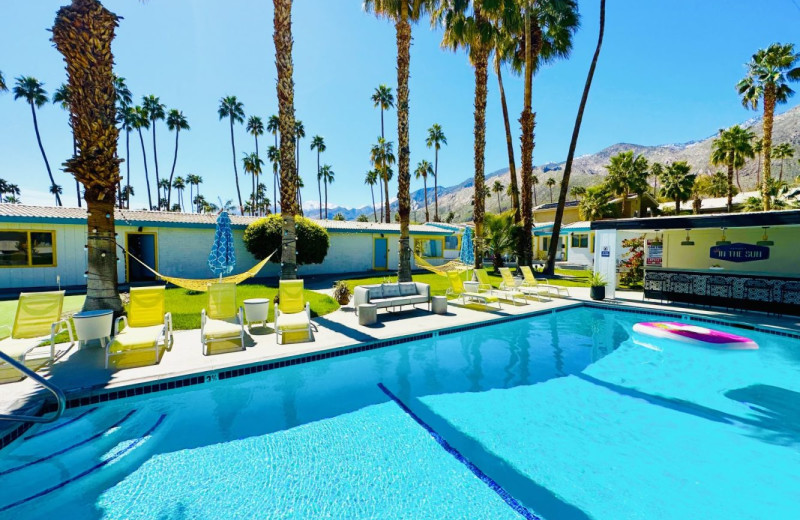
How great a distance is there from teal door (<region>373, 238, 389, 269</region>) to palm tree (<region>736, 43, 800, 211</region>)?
84.3ft

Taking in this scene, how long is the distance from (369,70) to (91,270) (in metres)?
17.1

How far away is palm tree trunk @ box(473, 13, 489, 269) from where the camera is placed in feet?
53.7

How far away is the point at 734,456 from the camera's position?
4.06 metres

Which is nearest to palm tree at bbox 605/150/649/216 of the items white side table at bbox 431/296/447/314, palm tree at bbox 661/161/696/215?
palm tree at bbox 661/161/696/215

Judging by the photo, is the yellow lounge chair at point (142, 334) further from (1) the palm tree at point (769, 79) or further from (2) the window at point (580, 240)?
(1) the palm tree at point (769, 79)

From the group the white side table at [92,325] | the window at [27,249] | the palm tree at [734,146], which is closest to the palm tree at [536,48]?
the white side table at [92,325]

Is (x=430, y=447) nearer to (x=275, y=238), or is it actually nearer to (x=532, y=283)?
(x=532, y=283)

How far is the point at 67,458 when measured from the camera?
3850 millimetres

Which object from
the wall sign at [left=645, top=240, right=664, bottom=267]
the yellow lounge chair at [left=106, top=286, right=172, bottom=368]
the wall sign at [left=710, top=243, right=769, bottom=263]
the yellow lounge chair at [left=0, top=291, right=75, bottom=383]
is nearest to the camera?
the yellow lounge chair at [left=0, top=291, right=75, bottom=383]

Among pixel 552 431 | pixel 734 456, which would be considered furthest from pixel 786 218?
pixel 552 431

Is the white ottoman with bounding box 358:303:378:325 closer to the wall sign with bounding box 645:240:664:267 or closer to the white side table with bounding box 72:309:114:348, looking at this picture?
the white side table with bounding box 72:309:114:348

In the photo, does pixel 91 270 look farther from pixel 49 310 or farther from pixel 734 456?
pixel 734 456

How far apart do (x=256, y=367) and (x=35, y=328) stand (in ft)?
12.7

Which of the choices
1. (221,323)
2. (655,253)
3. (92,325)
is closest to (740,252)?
(655,253)
